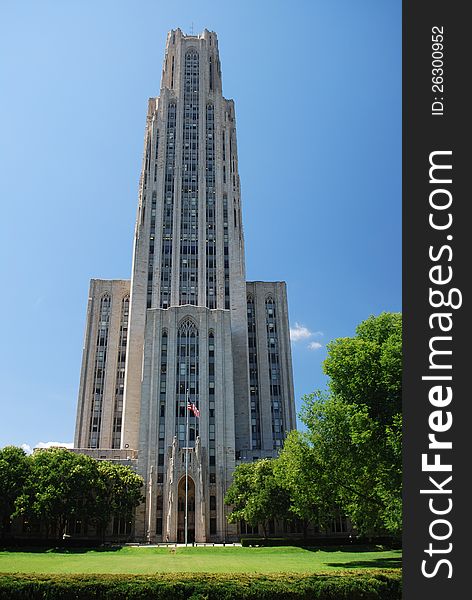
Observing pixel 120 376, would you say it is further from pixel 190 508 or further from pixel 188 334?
pixel 190 508

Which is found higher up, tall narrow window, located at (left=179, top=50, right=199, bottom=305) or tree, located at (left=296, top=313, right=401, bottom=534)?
tall narrow window, located at (left=179, top=50, right=199, bottom=305)

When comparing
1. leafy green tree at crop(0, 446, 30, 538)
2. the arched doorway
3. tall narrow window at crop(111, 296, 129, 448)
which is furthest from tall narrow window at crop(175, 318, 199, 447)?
leafy green tree at crop(0, 446, 30, 538)

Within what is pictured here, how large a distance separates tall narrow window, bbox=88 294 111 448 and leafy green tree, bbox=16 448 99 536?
38852mm

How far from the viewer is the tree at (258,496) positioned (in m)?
69.6

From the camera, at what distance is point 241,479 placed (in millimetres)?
77812

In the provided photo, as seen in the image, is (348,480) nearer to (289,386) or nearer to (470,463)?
(470,463)

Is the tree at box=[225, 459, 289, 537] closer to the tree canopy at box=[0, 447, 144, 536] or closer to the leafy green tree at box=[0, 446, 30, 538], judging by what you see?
the tree canopy at box=[0, 447, 144, 536]

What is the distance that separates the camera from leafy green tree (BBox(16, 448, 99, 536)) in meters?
61.8

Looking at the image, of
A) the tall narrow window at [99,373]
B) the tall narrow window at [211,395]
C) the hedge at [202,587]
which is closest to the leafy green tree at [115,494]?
the tall narrow window at [211,395]

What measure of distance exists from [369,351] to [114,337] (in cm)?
8856

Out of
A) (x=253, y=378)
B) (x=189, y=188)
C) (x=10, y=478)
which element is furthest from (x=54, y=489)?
(x=189, y=188)

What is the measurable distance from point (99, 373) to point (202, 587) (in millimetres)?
97868

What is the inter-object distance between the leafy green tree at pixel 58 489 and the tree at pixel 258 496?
21.1 meters

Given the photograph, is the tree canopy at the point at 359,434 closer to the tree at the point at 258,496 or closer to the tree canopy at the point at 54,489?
the tree at the point at 258,496
